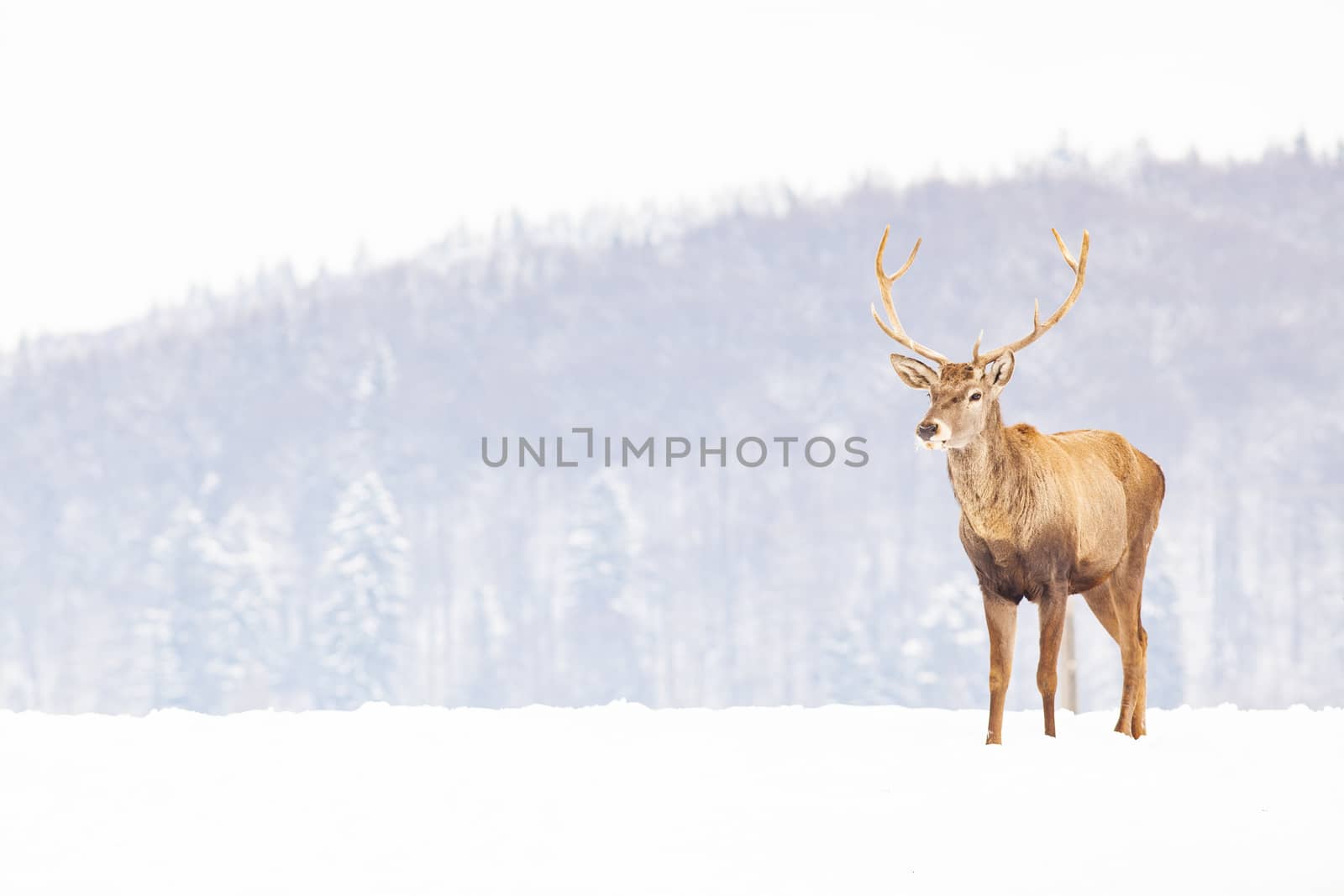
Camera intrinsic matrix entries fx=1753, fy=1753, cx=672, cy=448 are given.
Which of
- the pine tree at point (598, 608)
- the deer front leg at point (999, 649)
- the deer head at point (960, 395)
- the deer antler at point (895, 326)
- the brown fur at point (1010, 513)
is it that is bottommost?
the pine tree at point (598, 608)

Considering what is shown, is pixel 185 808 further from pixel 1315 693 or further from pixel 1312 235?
pixel 1312 235

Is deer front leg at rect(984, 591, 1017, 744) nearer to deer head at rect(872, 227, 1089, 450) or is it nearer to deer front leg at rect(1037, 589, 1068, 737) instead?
deer front leg at rect(1037, 589, 1068, 737)

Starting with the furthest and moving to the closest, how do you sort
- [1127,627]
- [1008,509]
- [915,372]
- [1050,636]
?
[1127,627] < [915,372] < [1008,509] < [1050,636]

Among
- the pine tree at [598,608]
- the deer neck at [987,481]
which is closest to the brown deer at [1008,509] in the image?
the deer neck at [987,481]

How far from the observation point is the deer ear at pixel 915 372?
984 cm

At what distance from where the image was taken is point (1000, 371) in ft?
32.3

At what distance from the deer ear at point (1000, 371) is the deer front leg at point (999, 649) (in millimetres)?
1173

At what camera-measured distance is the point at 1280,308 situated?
103 metres

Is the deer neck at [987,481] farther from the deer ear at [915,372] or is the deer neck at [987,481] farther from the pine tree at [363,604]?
the pine tree at [363,604]

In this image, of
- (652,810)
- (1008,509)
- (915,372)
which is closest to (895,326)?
(915,372)

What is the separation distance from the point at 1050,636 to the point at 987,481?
2.97 feet

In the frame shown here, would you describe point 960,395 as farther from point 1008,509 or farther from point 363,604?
point 363,604

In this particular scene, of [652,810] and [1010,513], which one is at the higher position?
[1010,513]

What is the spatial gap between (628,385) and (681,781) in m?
100
